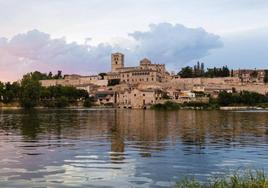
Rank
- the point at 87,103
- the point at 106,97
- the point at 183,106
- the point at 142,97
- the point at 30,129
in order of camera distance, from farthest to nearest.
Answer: the point at 106,97 → the point at 87,103 → the point at 142,97 → the point at 183,106 → the point at 30,129

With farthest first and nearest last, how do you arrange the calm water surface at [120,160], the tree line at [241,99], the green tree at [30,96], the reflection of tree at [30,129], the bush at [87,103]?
the bush at [87,103]
the tree line at [241,99]
the green tree at [30,96]
the reflection of tree at [30,129]
the calm water surface at [120,160]

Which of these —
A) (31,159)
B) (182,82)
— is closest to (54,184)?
(31,159)

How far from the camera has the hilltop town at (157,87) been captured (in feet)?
480

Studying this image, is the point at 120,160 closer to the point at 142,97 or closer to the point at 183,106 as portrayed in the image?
the point at 183,106

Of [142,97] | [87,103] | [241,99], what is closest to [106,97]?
[87,103]

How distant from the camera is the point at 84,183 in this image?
1570 cm

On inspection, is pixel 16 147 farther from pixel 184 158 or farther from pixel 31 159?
pixel 184 158

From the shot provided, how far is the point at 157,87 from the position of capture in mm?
165125

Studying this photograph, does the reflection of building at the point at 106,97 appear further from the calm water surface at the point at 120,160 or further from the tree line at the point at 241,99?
the calm water surface at the point at 120,160

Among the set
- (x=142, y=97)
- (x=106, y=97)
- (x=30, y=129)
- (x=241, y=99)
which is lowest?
(x=30, y=129)

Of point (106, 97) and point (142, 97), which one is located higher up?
point (106, 97)

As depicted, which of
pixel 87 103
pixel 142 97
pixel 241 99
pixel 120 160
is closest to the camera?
pixel 120 160

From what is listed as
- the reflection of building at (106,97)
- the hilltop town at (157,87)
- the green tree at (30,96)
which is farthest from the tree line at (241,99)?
the green tree at (30,96)

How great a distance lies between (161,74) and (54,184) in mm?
182514
